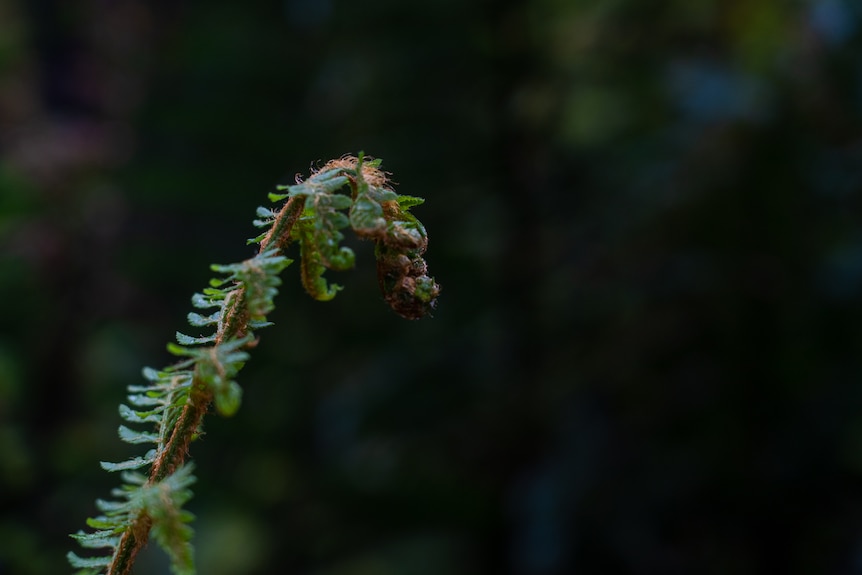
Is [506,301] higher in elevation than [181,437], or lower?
higher

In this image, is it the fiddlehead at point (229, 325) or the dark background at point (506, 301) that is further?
the dark background at point (506, 301)

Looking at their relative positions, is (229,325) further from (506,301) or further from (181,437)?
(506,301)

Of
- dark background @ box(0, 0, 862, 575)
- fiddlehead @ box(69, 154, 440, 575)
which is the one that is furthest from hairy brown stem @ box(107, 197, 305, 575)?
dark background @ box(0, 0, 862, 575)

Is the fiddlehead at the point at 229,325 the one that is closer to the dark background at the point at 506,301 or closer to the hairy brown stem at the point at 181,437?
the hairy brown stem at the point at 181,437

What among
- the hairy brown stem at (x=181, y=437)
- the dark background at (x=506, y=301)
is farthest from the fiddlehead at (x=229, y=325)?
the dark background at (x=506, y=301)

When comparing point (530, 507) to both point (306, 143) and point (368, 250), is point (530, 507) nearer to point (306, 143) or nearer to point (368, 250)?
point (368, 250)

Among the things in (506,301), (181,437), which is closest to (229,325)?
(181,437)

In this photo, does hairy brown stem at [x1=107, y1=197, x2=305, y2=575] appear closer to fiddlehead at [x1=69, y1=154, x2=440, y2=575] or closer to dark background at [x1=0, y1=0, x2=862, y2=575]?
fiddlehead at [x1=69, y1=154, x2=440, y2=575]
